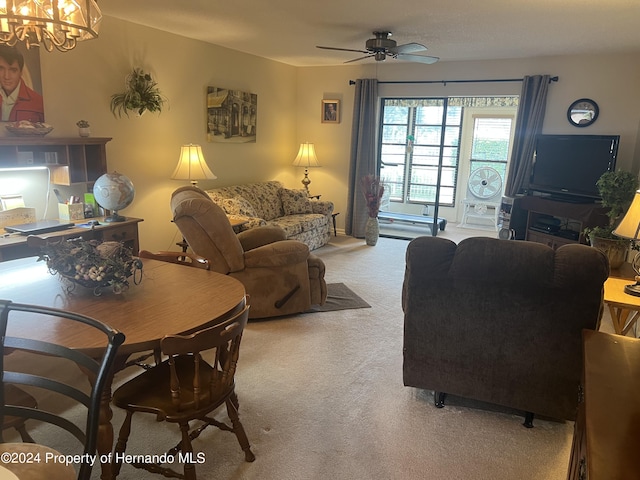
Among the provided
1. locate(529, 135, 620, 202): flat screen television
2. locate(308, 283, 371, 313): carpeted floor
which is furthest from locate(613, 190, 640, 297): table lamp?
locate(529, 135, 620, 202): flat screen television

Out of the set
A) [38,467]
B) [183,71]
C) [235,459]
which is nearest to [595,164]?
[183,71]

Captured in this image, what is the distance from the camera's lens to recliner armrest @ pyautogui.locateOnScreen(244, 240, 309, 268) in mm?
3609

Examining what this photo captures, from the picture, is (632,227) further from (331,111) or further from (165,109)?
(331,111)

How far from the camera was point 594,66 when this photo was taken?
5.32 metres

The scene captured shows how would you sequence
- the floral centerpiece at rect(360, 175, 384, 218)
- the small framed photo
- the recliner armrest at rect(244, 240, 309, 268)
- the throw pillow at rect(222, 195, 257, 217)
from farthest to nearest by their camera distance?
the small framed photo < the floral centerpiece at rect(360, 175, 384, 218) < the throw pillow at rect(222, 195, 257, 217) < the recliner armrest at rect(244, 240, 309, 268)

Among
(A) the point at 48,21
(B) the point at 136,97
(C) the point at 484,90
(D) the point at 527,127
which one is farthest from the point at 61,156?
(D) the point at 527,127

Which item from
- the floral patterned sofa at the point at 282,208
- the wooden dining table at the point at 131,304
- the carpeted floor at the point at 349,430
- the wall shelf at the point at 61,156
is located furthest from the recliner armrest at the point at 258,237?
the wooden dining table at the point at 131,304

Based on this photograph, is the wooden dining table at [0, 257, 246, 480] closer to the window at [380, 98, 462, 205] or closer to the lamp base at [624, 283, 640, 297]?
Answer: the lamp base at [624, 283, 640, 297]

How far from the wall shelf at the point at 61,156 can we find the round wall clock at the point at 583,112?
5.17 meters

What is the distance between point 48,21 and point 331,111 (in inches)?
213

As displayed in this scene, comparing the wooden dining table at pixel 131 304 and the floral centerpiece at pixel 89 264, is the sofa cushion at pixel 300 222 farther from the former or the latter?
the floral centerpiece at pixel 89 264

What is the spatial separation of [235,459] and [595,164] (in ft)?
16.7

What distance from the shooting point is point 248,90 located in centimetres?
599

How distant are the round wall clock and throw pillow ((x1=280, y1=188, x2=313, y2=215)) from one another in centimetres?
344
